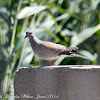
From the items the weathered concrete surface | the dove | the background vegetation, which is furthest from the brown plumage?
the background vegetation

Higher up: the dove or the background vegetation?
the background vegetation

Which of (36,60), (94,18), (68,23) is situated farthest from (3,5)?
(94,18)

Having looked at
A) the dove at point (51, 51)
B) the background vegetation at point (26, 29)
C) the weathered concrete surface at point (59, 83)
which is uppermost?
the background vegetation at point (26, 29)

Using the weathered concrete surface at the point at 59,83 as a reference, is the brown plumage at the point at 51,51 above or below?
above

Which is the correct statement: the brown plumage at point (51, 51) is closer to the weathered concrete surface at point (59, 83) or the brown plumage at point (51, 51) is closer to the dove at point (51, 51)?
the dove at point (51, 51)

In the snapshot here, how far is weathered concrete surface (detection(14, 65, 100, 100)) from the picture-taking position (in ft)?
4.28

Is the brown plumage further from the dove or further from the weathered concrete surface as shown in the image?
the weathered concrete surface

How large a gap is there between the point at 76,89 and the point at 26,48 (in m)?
1.28

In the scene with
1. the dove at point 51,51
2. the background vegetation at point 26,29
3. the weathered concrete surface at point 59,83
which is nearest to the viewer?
the weathered concrete surface at point 59,83

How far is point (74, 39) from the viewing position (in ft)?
9.93

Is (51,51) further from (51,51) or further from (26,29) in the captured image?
(26,29)

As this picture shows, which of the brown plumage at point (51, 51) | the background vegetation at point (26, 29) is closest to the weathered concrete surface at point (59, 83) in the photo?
the brown plumage at point (51, 51)

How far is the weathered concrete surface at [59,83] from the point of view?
1.30 m

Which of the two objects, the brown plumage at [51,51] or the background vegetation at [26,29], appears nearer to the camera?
the brown plumage at [51,51]
